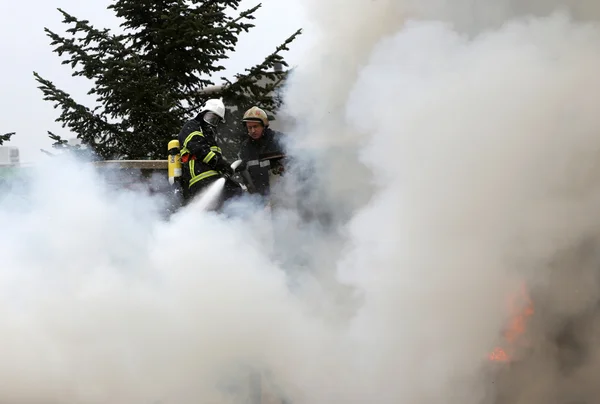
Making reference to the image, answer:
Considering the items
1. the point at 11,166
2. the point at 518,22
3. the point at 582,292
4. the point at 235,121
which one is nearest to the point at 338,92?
the point at 518,22

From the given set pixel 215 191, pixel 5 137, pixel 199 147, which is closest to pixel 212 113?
pixel 199 147

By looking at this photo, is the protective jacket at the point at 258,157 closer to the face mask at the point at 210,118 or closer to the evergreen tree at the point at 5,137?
the face mask at the point at 210,118

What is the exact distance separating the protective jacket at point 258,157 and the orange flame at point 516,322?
290cm

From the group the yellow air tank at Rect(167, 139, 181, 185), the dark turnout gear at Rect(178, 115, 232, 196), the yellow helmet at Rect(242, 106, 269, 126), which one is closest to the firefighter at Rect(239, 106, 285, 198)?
the yellow helmet at Rect(242, 106, 269, 126)

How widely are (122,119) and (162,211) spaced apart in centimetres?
381

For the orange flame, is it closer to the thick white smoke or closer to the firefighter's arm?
the thick white smoke

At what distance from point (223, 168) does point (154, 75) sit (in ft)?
9.56

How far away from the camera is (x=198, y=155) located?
655 cm

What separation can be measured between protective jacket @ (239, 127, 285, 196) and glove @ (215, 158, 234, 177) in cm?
19

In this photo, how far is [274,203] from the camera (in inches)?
263

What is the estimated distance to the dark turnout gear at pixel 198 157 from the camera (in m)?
6.55

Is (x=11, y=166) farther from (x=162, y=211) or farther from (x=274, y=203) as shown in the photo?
(x=274, y=203)

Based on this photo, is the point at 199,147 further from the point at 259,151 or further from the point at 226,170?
the point at 259,151

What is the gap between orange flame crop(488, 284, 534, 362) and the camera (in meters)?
4.30
